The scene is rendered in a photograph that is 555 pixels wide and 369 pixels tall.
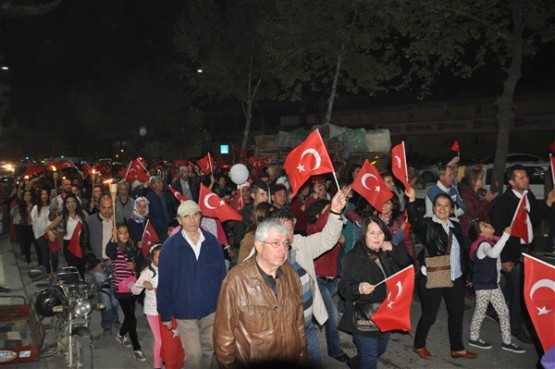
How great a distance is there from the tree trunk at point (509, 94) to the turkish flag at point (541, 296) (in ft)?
34.8

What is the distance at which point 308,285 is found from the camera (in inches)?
181

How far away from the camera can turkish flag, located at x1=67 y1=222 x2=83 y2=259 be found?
26.2 ft

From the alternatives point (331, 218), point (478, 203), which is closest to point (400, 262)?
point (331, 218)

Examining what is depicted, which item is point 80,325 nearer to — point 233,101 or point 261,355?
point 261,355

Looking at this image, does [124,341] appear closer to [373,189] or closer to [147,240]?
[147,240]

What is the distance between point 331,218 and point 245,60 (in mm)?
30088

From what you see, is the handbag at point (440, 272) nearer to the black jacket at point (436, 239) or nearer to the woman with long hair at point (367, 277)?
the black jacket at point (436, 239)

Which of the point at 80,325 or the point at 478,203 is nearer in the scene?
the point at 80,325

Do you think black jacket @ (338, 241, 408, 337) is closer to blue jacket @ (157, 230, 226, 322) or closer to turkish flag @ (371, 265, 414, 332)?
turkish flag @ (371, 265, 414, 332)

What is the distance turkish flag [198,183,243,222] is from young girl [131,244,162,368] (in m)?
1.61

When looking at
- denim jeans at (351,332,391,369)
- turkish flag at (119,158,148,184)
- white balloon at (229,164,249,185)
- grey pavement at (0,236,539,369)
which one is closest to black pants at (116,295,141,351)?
grey pavement at (0,236,539,369)

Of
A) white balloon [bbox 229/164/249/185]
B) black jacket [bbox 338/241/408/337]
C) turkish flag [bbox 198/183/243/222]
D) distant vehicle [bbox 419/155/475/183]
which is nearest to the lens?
black jacket [bbox 338/241/408/337]

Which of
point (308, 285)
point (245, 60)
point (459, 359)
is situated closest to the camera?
point (308, 285)

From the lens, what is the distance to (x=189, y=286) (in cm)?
489
